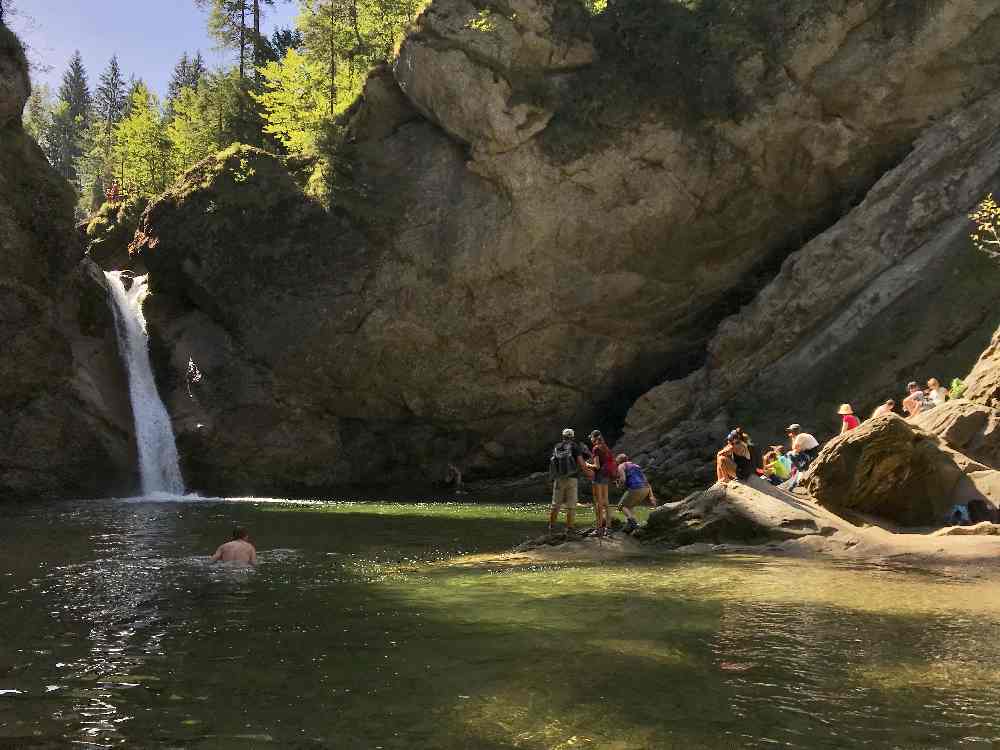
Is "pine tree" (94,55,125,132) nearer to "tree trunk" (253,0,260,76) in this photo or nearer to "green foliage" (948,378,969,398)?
"tree trunk" (253,0,260,76)

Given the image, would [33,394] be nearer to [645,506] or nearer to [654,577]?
[645,506]

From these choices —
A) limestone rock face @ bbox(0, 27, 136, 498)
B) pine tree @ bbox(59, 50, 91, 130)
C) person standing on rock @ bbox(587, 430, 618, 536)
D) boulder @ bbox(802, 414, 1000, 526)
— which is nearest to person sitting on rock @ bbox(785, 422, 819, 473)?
boulder @ bbox(802, 414, 1000, 526)

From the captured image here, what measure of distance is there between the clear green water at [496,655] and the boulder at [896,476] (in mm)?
3749

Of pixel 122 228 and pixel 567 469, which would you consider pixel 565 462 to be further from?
pixel 122 228

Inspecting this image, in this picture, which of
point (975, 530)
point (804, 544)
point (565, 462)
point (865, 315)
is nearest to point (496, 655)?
point (804, 544)

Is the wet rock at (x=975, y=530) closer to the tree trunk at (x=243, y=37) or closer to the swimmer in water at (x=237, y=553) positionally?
the swimmer in water at (x=237, y=553)

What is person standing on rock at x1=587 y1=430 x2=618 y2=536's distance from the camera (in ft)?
54.2

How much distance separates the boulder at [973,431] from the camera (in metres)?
17.7

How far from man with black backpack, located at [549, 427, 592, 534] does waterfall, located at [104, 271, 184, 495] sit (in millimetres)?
21036

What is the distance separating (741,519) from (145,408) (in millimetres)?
26110

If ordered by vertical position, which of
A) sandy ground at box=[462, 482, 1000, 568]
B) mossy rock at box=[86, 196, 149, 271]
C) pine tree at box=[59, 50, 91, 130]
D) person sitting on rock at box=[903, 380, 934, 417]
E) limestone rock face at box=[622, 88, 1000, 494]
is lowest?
sandy ground at box=[462, 482, 1000, 568]

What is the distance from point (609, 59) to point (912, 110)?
1211 centimetres

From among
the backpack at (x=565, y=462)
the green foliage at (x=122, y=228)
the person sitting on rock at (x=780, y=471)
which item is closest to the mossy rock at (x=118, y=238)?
the green foliage at (x=122, y=228)

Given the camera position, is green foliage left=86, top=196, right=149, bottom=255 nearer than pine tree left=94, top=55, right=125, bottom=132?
Yes
